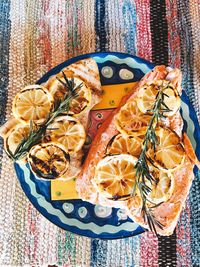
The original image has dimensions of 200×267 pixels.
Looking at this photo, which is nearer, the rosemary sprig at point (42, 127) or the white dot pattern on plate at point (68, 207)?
the rosemary sprig at point (42, 127)

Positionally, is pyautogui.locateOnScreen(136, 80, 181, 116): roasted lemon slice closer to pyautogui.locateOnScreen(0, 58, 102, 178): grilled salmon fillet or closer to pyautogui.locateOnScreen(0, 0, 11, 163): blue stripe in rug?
pyautogui.locateOnScreen(0, 58, 102, 178): grilled salmon fillet

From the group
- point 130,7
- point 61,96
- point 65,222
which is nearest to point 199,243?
point 65,222

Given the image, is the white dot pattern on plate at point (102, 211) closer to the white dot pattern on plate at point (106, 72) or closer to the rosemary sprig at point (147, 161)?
the rosemary sprig at point (147, 161)

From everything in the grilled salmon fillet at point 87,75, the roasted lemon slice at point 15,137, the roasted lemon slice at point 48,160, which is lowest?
the roasted lemon slice at point 48,160

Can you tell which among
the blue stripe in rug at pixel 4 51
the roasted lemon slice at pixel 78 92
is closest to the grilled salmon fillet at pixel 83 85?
the roasted lemon slice at pixel 78 92

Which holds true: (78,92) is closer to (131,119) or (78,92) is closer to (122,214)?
(131,119)

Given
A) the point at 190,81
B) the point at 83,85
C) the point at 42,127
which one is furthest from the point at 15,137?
the point at 190,81

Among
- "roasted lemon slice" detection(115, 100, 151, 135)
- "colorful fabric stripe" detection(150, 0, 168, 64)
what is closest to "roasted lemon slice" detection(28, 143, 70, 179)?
"roasted lemon slice" detection(115, 100, 151, 135)
